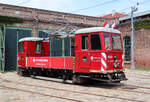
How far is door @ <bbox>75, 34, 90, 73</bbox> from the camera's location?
37.7 feet

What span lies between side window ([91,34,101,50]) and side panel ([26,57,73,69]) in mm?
1787

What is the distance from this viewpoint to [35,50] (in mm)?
17328

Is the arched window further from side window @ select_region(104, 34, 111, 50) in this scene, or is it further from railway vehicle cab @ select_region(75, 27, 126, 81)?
side window @ select_region(104, 34, 111, 50)

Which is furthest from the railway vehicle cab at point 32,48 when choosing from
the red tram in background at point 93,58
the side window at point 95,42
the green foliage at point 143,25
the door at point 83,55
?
the green foliage at point 143,25

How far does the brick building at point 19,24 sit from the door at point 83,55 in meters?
8.35

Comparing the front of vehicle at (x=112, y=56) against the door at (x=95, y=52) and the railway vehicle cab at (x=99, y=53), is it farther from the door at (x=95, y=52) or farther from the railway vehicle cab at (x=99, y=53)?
the door at (x=95, y=52)

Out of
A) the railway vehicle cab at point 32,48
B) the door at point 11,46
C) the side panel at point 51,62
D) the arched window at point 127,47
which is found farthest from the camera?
the arched window at point 127,47

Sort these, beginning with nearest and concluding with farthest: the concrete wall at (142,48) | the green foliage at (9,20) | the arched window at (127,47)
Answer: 1. the green foliage at (9,20)
2. the concrete wall at (142,48)
3. the arched window at (127,47)

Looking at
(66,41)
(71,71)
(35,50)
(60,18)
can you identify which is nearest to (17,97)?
(71,71)

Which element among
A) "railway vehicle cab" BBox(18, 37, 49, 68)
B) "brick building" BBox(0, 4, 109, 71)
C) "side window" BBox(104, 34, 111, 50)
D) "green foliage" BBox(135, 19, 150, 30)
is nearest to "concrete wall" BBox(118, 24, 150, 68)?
"green foliage" BBox(135, 19, 150, 30)

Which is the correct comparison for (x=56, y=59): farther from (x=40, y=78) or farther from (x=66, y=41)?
(x=40, y=78)

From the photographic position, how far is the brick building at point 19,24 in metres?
22.1

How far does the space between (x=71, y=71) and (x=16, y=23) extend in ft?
42.6

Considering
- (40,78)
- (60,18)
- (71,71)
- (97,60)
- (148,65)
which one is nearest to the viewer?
(97,60)
